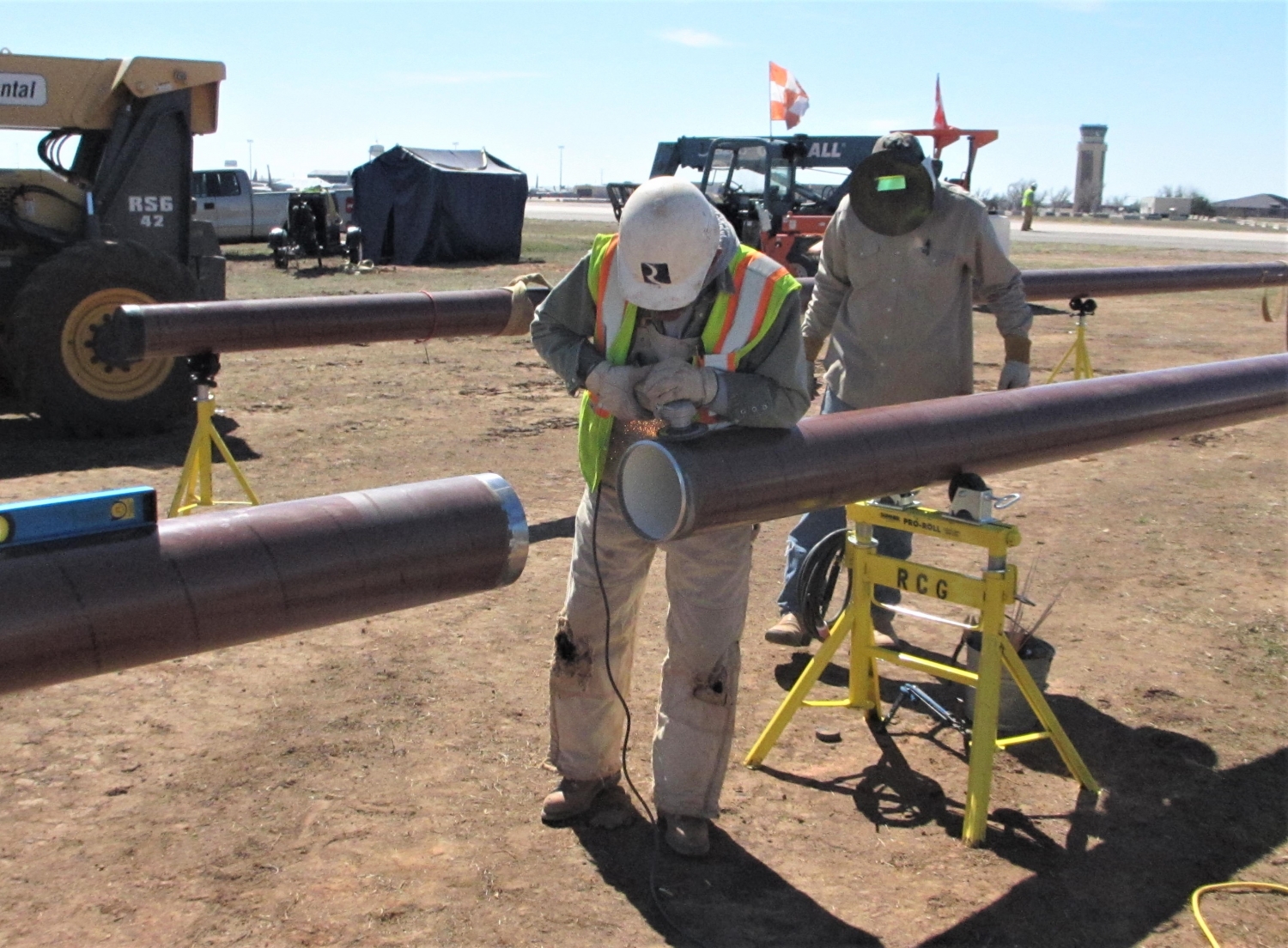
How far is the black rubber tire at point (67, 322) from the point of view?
7.32 m

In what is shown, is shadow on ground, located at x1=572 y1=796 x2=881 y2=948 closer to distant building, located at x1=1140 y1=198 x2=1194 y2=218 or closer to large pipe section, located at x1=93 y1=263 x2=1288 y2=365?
large pipe section, located at x1=93 y1=263 x2=1288 y2=365

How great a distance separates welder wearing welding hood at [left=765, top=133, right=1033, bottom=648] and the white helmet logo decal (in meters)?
1.61

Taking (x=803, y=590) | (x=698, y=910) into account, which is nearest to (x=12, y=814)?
(x=698, y=910)

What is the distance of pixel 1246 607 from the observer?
204 inches

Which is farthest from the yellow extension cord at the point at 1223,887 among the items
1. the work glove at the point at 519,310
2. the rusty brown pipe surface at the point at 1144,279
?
the rusty brown pipe surface at the point at 1144,279

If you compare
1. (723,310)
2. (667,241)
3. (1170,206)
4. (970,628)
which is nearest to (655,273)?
(667,241)

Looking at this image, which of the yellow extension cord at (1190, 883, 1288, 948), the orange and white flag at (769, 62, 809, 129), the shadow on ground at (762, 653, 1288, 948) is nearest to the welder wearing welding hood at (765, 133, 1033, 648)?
the shadow on ground at (762, 653, 1288, 948)

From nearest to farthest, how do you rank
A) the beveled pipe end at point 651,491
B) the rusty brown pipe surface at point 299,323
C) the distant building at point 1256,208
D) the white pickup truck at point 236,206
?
the beveled pipe end at point 651,491, the rusty brown pipe surface at point 299,323, the white pickup truck at point 236,206, the distant building at point 1256,208

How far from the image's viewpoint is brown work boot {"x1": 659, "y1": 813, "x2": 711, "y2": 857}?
3238 millimetres

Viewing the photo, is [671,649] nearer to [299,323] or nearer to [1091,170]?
[299,323]

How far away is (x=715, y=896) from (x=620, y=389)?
4.29 ft

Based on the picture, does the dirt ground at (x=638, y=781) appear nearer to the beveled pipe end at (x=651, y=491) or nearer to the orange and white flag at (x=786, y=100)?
the beveled pipe end at (x=651, y=491)

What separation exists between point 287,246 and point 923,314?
19870 millimetres

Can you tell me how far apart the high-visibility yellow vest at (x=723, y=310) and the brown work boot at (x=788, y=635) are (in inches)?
71.4
